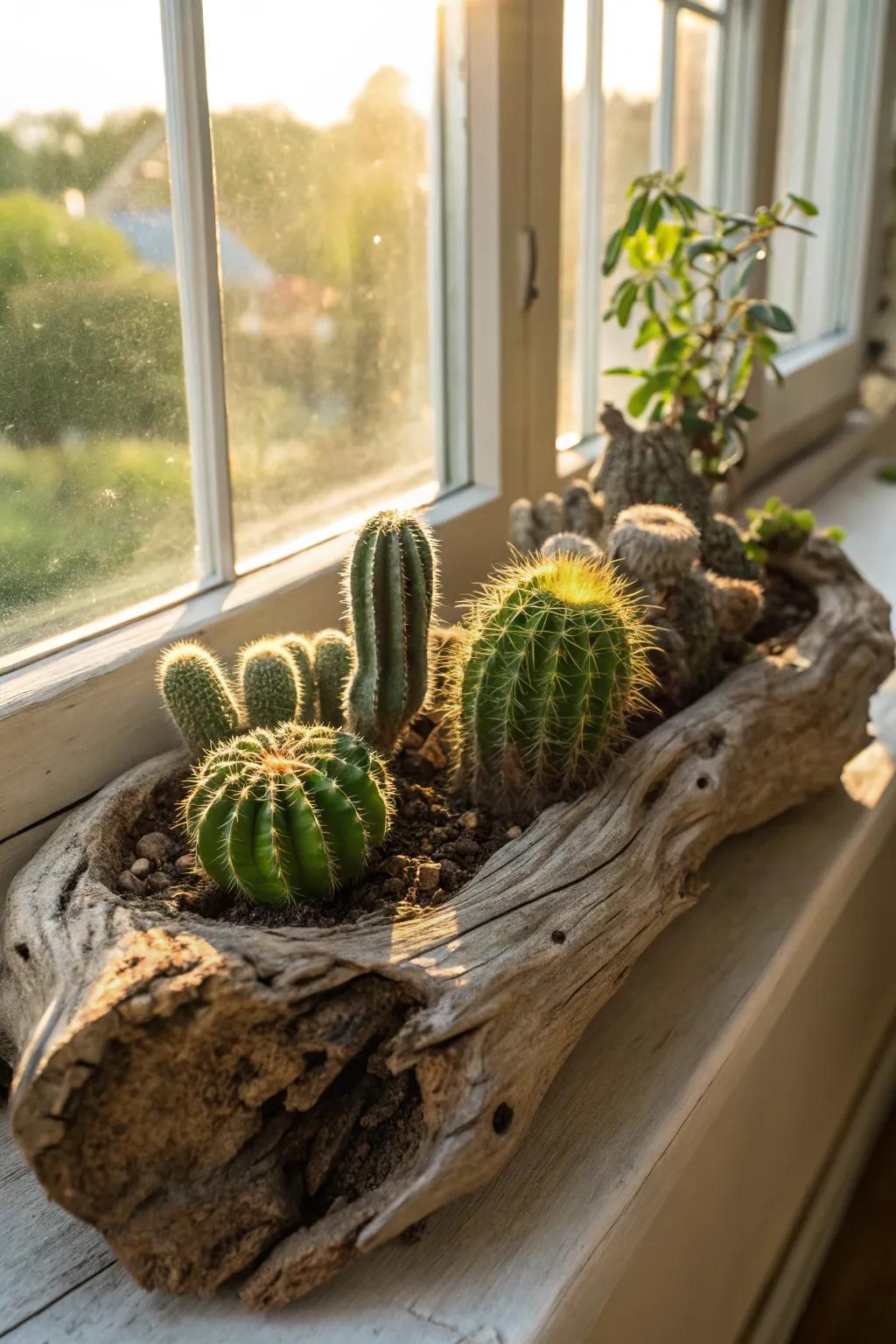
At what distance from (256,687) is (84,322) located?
28 centimetres

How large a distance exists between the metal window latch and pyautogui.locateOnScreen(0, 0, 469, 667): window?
0.21ft

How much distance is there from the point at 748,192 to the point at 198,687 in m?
1.20

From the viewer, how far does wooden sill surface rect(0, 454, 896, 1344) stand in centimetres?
61

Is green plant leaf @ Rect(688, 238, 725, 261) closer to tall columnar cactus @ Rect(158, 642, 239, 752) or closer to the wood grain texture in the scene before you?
the wood grain texture

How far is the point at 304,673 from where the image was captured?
2.96ft

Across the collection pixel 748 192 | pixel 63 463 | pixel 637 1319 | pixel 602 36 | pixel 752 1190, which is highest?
pixel 602 36

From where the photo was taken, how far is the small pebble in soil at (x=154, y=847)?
0.79 m

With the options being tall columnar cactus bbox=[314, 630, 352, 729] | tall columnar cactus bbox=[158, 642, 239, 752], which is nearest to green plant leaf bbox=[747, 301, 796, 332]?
tall columnar cactus bbox=[314, 630, 352, 729]

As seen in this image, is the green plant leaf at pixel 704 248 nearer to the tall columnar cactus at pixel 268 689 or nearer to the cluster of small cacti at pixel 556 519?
the cluster of small cacti at pixel 556 519

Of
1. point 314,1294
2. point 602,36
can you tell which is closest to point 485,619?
point 314,1294

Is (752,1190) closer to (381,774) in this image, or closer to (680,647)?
(680,647)

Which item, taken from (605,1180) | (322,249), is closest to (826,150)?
(322,249)

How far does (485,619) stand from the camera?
2.70 ft

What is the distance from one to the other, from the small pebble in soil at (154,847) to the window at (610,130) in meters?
0.78
